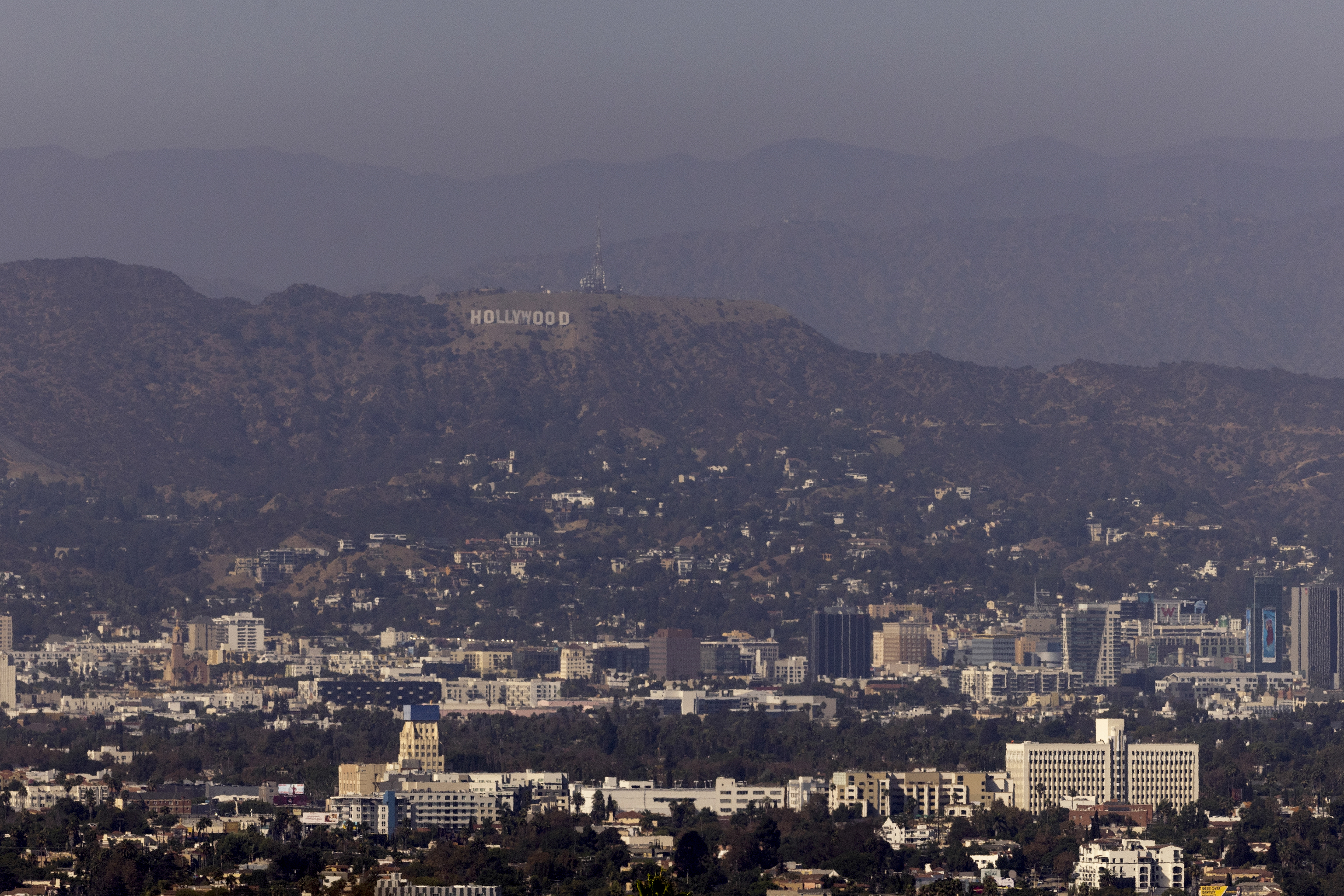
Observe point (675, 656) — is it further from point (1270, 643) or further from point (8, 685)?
point (8, 685)

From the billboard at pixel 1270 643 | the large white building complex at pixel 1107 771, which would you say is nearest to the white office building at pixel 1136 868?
the large white building complex at pixel 1107 771

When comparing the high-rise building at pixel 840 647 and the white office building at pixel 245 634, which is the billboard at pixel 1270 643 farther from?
the white office building at pixel 245 634

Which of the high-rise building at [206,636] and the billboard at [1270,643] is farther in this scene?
the billboard at [1270,643]

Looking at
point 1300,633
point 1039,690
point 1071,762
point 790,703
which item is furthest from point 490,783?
point 1300,633

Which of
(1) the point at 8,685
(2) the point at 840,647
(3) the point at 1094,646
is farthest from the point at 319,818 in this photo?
(3) the point at 1094,646

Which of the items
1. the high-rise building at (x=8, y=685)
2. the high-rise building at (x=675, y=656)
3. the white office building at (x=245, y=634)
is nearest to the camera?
the high-rise building at (x=8, y=685)

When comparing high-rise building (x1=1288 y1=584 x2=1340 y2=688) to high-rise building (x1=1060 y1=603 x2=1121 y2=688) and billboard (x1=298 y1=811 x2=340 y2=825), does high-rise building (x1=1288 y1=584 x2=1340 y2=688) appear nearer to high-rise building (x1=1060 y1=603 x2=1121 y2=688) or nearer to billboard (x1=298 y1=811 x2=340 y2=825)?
high-rise building (x1=1060 y1=603 x2=1121 y2=688)

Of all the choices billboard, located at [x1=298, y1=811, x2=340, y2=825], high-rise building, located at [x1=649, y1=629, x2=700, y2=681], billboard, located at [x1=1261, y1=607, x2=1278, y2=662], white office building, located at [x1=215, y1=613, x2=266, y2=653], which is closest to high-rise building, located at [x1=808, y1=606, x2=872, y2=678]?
high-rise building, located at [x1=649, y1=629, x2=700, y2=681]
